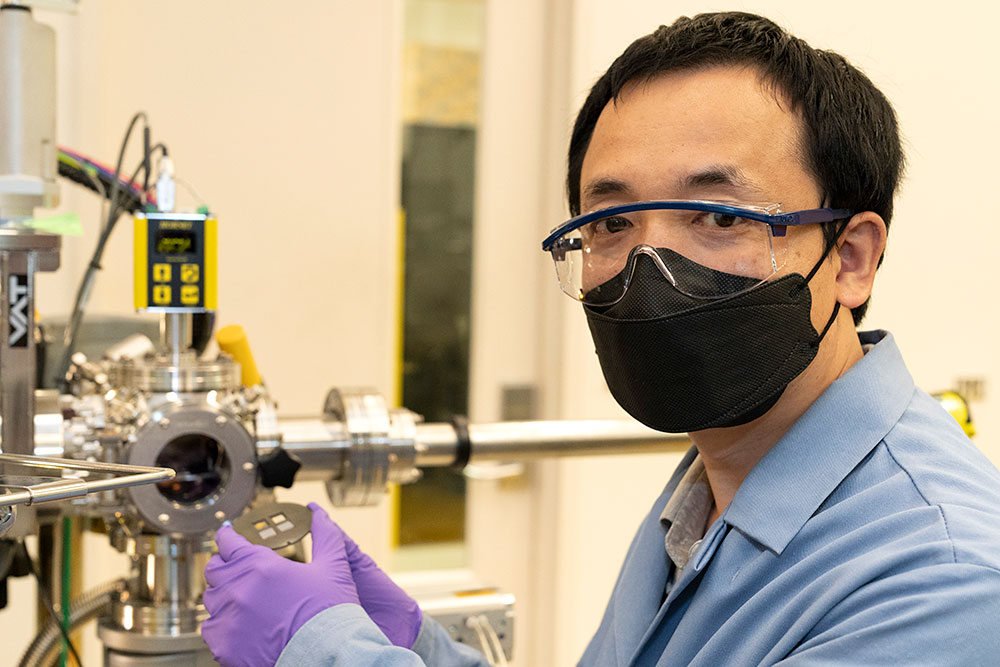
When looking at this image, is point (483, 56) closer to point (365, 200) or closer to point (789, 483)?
point (365, 200)

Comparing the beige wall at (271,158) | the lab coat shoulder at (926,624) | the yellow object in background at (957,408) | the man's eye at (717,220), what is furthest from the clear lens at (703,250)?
the beige wall at (271,158)

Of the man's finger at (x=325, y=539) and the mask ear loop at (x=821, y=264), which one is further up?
the mask ear loop at (x=821, y=264)

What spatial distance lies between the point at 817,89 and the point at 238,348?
0.73m

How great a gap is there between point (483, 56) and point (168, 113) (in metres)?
0.76

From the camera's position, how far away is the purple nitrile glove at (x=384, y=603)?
1128 mm

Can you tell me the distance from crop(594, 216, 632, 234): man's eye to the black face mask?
7cm

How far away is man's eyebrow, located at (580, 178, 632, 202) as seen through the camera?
3.33ft

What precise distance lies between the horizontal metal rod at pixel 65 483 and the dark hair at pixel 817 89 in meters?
0.64

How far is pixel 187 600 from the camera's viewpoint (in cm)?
113

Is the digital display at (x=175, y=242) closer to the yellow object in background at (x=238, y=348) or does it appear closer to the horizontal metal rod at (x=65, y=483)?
the yellow object in background at (x=238, y=348)

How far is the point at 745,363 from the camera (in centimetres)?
98

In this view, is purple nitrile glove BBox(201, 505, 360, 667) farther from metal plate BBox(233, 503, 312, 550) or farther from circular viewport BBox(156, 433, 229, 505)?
circular viewport BBox(156, 433, 229, 505)

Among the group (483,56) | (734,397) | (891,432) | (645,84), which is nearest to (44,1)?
(645,84)

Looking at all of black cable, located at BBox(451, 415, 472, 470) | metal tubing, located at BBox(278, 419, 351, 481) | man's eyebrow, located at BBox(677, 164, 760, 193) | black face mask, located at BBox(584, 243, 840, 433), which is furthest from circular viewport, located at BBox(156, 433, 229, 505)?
man's eyebrow, located at BBox(677, 164, 760, 193)
